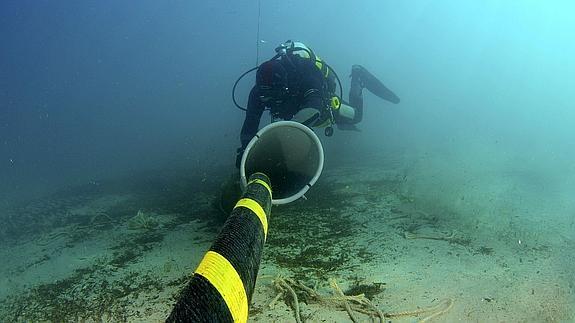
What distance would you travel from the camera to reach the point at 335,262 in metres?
3.69

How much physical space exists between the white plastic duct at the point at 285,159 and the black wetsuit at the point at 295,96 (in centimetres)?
87

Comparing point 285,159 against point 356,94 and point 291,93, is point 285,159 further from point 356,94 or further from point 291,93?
point 356,94

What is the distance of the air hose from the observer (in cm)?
146

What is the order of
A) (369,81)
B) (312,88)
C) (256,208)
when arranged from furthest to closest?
(369,81), (312,88), (256,208)

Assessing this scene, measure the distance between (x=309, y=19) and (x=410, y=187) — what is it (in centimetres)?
8975

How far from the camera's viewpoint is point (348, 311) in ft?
8.95

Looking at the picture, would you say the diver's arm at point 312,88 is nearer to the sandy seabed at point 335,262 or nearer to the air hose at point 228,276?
the sandy seabed at point 335,262

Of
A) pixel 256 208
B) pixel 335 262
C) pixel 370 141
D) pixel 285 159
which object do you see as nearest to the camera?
pixel 256 208

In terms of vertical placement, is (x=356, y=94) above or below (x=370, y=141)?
above

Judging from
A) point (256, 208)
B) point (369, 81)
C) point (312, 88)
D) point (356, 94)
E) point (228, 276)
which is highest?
point (312, 88)

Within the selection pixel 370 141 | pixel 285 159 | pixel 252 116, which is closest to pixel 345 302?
pixel 285 159

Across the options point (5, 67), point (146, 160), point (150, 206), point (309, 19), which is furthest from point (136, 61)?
point (150, 206)

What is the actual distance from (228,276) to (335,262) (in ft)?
7.11

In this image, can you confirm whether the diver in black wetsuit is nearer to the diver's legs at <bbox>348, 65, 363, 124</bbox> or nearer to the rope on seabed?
the rope on seabed
